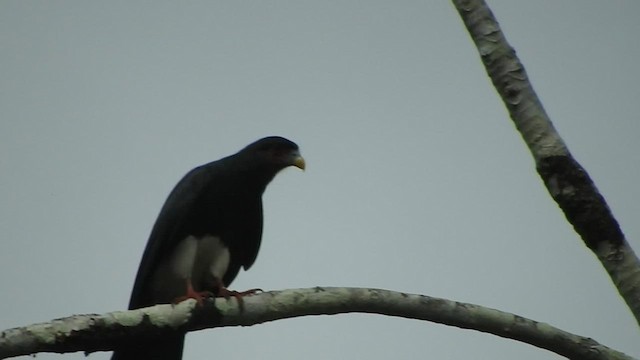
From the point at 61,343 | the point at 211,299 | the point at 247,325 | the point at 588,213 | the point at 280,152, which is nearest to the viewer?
the point at 588,213

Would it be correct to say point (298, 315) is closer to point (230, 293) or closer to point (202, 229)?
point (230, 293)

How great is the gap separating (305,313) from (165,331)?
646 millimetres

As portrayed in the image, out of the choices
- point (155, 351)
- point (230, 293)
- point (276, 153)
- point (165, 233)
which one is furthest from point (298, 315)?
point (276, 153)

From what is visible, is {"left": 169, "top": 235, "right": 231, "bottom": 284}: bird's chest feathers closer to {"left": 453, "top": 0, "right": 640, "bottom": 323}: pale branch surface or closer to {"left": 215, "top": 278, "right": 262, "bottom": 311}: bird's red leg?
{"left": 215, "top": 278, "right": 262, "bottom": 311}: bird's red leg

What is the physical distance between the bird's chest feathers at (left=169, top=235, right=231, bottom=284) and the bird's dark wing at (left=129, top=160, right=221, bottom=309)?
8 cm

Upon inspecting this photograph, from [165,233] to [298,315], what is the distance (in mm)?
2259

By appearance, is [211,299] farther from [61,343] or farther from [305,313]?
[61,343]

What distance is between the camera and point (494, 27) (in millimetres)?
3652

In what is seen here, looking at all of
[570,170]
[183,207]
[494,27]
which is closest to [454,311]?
[570,170]

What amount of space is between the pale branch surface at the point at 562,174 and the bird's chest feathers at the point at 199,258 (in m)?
2.95

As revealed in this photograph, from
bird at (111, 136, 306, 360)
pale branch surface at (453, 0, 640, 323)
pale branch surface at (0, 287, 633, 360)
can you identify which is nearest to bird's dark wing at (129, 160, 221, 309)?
bird at (111, 136, 306, 360)

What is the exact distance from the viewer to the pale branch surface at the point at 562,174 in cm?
304

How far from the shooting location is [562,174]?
10.5 feet

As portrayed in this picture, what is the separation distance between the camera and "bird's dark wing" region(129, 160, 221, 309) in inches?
231
